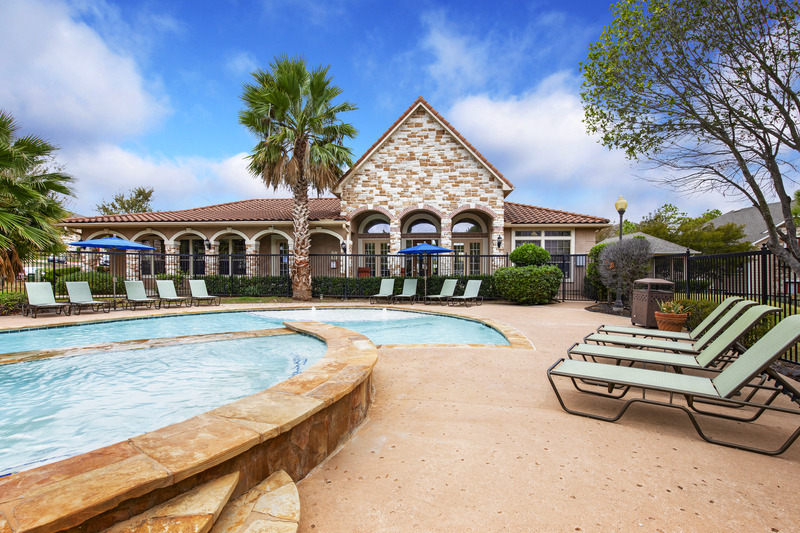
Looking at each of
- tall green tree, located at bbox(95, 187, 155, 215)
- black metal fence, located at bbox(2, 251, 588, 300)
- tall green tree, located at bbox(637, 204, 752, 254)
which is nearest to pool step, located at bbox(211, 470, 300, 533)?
black metal fence, located at bbox(2, 251, 588, 300)

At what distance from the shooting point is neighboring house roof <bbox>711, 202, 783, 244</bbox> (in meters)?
34.9

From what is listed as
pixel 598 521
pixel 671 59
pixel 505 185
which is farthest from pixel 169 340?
pixel 505 185

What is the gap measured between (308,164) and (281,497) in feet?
47.4

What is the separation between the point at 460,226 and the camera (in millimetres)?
20547

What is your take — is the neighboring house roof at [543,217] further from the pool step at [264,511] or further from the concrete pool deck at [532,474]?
the pool step at [264,511]

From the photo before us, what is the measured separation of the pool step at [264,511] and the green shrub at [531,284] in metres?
12.7

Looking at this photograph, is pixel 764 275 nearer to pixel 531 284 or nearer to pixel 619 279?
pixel 619 279

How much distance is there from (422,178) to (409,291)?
5.83m

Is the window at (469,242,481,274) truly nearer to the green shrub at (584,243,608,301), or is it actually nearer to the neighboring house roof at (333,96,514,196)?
the neighboring house roof at (333,96,514,196)

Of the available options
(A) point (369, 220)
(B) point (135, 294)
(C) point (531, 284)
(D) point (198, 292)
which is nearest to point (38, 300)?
(B) point (135, 294)

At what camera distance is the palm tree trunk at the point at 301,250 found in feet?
50.1

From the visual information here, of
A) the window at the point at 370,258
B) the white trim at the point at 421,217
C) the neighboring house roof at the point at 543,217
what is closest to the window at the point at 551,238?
the neighboring house roof at the point at 543,217

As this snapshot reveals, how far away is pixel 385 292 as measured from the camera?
15.1 m

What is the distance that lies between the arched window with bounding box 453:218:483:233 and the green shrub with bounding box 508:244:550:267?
6.04 meters
